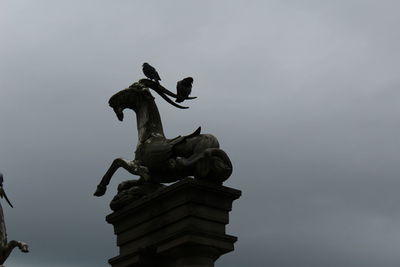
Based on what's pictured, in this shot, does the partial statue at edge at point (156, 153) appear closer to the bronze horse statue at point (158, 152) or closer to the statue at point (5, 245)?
the bronze horse statue at point (158, 152)

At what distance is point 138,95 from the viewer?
12109 mm

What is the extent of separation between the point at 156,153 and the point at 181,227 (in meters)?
1.43

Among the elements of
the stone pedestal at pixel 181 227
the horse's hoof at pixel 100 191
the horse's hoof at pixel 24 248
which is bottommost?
the stone pedestal at pixel 181 227

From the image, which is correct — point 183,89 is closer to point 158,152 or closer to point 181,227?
point 158,152

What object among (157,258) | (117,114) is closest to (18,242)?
(117,114)

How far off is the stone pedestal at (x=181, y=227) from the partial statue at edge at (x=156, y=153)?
0.29 m

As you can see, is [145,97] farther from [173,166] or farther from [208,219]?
[208,219]

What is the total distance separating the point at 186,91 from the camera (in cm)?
1192

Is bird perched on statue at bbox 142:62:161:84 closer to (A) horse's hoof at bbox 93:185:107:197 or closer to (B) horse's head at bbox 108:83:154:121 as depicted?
(B) horse's head at bbox 108:83:154:121

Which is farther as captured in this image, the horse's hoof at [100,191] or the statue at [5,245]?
the statue at [5,245]

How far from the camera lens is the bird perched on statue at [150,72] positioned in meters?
12.1

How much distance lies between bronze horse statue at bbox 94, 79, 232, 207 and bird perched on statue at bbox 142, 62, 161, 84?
70mm

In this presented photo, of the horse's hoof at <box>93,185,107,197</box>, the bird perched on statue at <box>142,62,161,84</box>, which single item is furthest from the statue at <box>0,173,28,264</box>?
the bird perched on statue at <box>142,62,161,84</box>

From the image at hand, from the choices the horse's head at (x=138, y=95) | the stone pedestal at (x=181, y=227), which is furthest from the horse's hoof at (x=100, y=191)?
the horse's head at (x=138, y=95)
